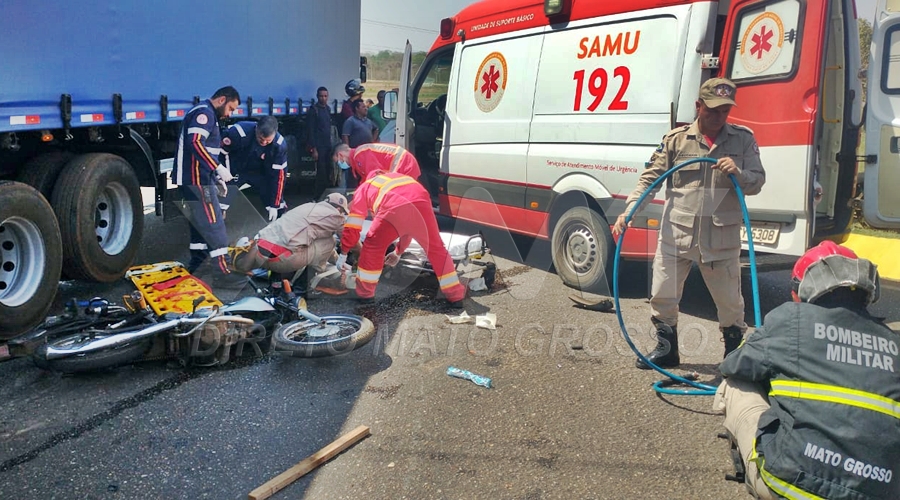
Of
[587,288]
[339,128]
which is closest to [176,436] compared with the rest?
[587,288]

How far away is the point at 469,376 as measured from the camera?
4.00m

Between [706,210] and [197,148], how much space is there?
422 cm

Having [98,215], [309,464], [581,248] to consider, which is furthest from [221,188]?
[309,464]

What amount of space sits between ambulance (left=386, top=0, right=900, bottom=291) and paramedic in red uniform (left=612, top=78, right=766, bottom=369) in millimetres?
782

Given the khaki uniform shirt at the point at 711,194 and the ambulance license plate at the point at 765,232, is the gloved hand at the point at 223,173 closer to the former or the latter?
the khaki uniform shirt at the point at 711,194

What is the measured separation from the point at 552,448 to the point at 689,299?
2.92m

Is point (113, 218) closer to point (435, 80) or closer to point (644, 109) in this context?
point (435, 80)

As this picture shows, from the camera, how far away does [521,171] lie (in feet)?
20.0

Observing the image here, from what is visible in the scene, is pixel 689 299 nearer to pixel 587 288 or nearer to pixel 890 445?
pixel 587 288

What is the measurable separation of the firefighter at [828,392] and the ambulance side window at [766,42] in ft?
8.00

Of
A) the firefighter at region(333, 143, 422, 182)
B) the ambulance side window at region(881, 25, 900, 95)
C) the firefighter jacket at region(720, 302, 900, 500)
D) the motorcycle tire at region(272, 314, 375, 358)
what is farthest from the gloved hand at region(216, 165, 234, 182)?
the ambulance side window at region(881, 25, 900, 95)

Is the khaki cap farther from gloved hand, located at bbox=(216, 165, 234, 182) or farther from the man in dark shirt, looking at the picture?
the man in dark shirt

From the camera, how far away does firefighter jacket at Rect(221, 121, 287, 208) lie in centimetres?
689

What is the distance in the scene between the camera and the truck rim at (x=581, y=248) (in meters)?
5.59
